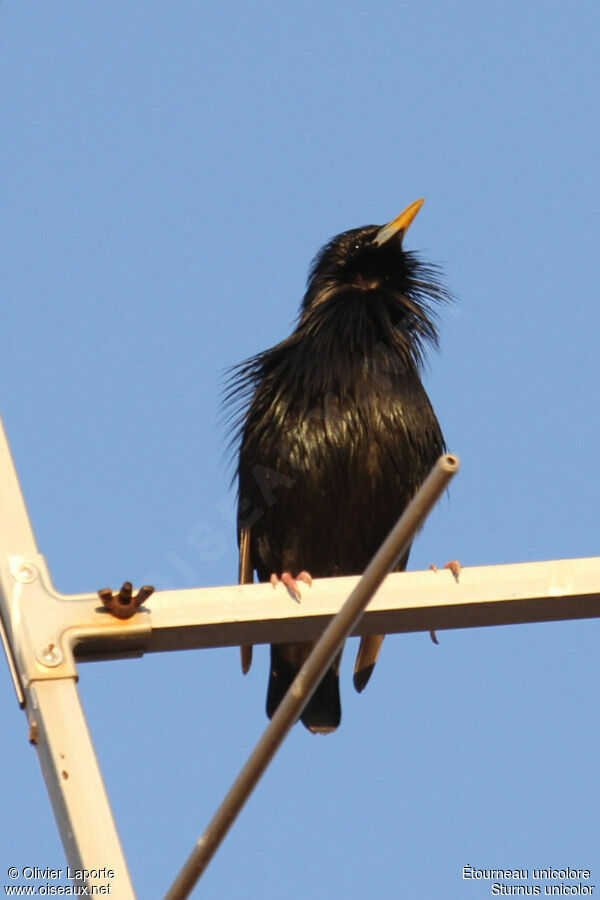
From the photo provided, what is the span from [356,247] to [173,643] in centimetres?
420

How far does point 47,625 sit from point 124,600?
6.4 inches

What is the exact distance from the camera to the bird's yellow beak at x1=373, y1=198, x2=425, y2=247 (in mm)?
7082

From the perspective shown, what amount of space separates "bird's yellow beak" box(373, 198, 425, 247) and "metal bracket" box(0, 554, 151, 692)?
166 inches

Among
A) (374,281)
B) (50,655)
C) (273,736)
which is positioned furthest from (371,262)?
(273,736)

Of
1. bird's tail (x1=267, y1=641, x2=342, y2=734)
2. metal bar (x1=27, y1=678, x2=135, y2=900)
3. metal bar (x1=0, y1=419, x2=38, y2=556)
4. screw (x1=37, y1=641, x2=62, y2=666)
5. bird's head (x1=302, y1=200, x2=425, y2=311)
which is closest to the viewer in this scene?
metal bar (x1=27, y1=678, x2=135, y2=900)

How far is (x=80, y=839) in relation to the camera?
263cm

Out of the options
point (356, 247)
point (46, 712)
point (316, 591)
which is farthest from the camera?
point (356, 247)

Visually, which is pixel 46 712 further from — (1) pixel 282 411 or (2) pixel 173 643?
(1) pixel 282 411

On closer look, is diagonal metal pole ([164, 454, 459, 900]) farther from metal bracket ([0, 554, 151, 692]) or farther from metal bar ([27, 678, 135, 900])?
metal bracket ([0, 554, 151, 692])

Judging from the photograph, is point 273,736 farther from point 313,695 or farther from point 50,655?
point 313,695

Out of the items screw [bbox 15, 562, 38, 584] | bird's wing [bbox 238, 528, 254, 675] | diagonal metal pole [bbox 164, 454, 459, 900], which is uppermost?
bird's wing [bbox 238, 528, 254, 675]

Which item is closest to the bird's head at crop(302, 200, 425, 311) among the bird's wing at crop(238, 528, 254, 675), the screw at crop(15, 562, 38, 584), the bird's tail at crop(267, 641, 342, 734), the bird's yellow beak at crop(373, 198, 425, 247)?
the bird's yellow beak at crop(373, 198, 425, 247)

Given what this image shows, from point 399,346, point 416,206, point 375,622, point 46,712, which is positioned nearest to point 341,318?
point 399,346

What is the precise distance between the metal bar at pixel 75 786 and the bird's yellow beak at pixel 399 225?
449 cm
